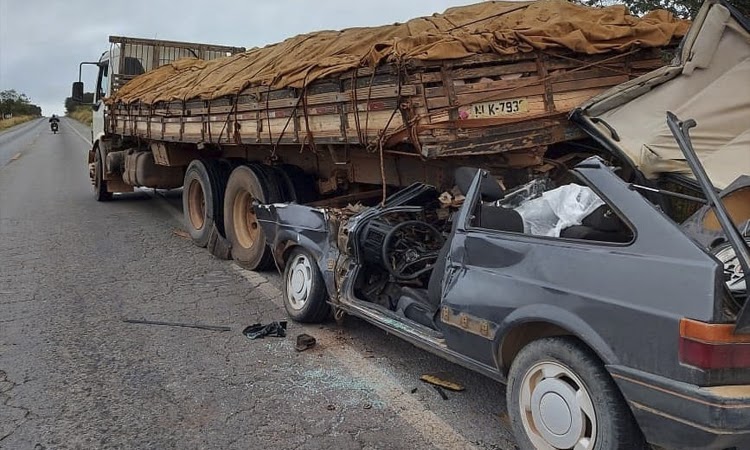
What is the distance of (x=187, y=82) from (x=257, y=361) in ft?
17.0

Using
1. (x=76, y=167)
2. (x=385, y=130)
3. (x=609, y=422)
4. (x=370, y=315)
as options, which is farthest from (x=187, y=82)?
(x=76, y=167)

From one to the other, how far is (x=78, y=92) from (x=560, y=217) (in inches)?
458

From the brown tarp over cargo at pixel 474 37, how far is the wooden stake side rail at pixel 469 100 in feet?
0.27

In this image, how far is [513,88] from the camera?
430 cm

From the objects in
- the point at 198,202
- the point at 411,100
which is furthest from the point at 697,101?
the point at 198,202

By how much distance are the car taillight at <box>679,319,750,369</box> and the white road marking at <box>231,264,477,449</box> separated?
1336 millimetres

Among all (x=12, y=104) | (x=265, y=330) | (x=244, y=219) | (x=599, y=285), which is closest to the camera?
(x=599, y=285)

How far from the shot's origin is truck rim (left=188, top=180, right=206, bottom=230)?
28.5 feet

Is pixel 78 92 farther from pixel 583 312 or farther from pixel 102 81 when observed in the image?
pixel 583 312

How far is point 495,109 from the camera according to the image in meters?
4.27

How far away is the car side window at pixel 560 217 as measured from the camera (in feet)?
10.3

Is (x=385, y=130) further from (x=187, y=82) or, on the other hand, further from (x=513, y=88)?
(x=187, y=82)

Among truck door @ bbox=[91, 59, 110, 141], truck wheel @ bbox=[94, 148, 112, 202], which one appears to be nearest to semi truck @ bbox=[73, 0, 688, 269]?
truck door @ bbox=[91, 59, 110, 141]

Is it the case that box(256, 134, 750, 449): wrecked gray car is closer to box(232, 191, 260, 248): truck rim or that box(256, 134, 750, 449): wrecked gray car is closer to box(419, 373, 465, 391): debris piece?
box(419, 373, 465, 391): debris piece
